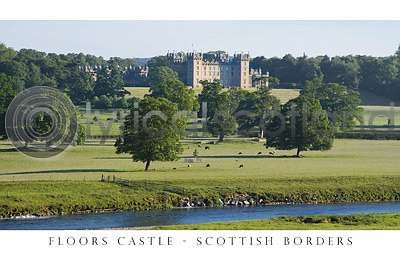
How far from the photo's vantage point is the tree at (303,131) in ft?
222

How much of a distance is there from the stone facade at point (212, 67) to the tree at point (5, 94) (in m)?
19.3

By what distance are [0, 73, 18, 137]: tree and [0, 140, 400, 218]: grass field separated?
6.18m

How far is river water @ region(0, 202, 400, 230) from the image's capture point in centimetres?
3997

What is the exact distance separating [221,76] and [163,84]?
24.2 m

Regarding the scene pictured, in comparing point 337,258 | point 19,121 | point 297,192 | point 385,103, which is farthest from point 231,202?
point 385,103

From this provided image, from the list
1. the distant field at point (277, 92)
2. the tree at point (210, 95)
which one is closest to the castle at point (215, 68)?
the distant field at point (277, 92)

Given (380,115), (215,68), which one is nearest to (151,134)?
(380,115)

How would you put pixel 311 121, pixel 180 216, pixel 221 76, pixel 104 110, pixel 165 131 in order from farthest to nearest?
pixel 221 76, pixel 104 110, pixel 311 121, pixel 165 131, pixel 180 216

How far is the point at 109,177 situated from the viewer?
163ft

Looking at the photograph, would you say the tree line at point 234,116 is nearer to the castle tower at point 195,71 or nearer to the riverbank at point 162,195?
the castle tower at point 195,71

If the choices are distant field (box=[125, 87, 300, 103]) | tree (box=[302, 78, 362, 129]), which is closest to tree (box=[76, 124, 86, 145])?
tree (box=[302, 78, 362, 129])

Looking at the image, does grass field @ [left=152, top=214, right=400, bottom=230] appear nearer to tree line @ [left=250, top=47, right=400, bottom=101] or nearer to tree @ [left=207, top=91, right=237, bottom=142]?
tree @ [left=207, top=91, right=237, bottom=142]

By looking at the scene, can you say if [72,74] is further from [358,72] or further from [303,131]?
[303,131]

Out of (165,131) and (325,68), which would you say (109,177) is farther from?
(325,68)
